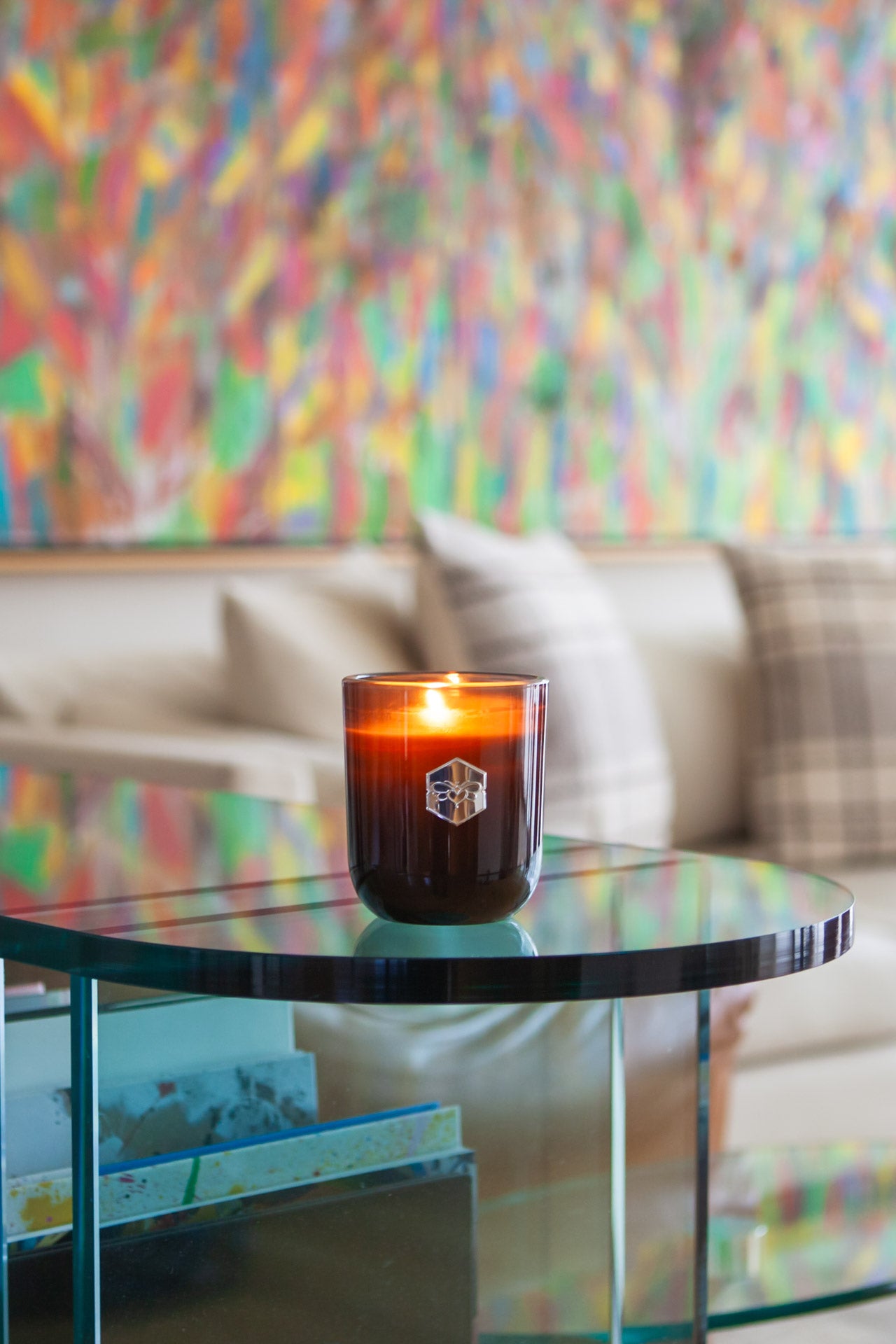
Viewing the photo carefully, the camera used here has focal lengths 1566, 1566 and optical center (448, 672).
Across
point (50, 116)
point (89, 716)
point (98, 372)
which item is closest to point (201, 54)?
point (50, 116)

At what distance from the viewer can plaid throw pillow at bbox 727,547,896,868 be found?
2.27m

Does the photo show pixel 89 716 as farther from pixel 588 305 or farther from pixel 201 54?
pixel 588 305

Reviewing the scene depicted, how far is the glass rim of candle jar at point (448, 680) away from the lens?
65 cm

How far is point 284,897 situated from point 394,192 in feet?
6.72

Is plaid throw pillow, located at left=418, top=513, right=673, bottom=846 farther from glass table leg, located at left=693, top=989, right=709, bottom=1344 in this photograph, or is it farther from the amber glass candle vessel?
the amber glass candle vessel

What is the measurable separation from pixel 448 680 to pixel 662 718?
1.72 metres

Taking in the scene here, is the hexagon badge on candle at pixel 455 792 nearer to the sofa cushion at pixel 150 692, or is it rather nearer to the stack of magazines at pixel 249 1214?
the stack of magazines at pixel 249 1214

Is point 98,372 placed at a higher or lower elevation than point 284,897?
higher

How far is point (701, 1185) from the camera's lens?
78 centimetres

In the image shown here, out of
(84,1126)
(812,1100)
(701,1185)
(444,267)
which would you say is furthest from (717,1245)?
(444,267)

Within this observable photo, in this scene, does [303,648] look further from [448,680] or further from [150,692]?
[448,680]

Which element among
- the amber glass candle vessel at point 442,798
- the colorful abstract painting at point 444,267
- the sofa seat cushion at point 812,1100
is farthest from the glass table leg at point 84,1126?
the colorful abstract painting at point 444,267

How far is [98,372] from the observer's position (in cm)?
224

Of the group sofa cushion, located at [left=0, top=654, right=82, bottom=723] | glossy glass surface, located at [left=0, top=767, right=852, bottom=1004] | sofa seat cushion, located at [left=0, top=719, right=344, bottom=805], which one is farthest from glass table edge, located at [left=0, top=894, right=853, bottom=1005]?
sofa cushion, located at [left=0, top=654, right=82, bottom=723]
